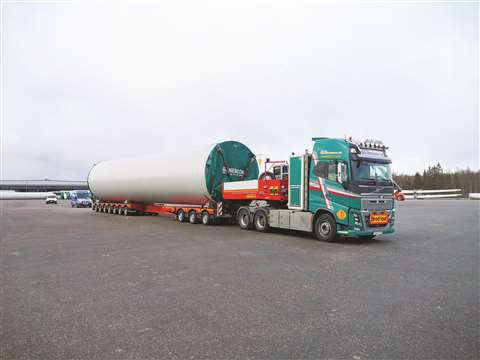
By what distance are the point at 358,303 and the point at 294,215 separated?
309 inches

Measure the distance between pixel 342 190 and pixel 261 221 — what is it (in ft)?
14.7

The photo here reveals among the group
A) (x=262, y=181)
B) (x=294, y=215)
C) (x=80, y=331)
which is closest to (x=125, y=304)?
(x=80, y=331)

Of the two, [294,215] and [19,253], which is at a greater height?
[294,215]

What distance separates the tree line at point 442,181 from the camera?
84.8 metres

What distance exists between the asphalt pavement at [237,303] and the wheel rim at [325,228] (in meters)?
1.86

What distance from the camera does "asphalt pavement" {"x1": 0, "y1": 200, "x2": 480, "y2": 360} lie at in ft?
12.4

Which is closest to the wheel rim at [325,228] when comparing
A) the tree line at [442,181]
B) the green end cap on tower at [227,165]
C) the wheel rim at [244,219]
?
the wheel rim at [244,219]

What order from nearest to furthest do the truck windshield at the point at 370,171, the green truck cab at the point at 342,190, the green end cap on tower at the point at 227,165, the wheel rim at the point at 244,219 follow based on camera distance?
the green truck cab at the point at 342,190
the truck windshield at the point at 370,171
the wheel rim at the point at 244,219
the green end cap on tower at the point at 227,165

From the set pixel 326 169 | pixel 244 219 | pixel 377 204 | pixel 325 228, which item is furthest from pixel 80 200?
pixel 377 204

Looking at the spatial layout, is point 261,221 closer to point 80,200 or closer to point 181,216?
point 181,216

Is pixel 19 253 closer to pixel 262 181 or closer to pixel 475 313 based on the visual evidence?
pixel 262 181

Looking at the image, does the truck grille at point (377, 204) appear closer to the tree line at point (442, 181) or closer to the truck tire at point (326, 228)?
the truck tire at point (326, 228)

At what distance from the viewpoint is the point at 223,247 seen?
10531 mm

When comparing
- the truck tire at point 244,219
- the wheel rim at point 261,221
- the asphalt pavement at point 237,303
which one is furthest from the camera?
the truck tire at point 244,219
